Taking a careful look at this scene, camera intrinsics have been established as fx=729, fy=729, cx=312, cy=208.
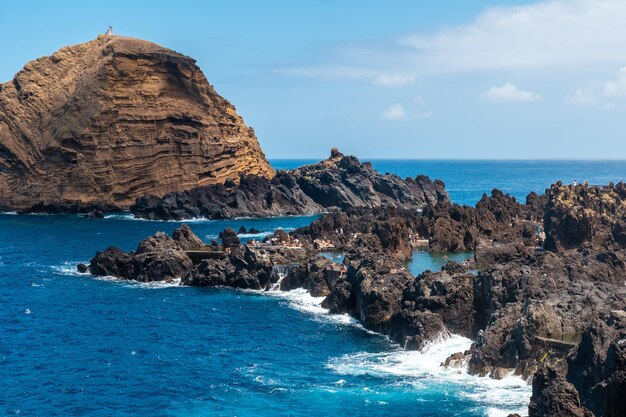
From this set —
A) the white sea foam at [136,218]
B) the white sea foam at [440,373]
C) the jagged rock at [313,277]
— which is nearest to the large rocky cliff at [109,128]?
the white sea foam at [136,218]

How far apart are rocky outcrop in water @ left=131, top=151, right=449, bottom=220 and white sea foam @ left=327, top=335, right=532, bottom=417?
264ft

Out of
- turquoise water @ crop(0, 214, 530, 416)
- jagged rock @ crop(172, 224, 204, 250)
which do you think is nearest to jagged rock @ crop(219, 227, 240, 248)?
jagged rock @ crop(172, 224, 204, 250)

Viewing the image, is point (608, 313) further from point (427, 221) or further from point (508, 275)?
point (427, 221)

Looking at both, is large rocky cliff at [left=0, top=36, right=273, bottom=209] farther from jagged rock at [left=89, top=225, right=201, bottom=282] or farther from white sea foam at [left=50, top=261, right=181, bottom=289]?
jagged rock at [left=89, top=225, right=201, bottom=282]

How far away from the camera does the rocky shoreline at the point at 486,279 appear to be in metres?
30.0

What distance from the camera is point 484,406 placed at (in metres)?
32.0

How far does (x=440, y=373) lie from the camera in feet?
123

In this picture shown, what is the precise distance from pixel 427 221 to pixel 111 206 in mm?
60136

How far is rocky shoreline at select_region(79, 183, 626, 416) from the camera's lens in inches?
1181

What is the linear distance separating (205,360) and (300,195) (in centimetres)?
9346

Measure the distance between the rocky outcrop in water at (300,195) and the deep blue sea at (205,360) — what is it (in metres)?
53.9

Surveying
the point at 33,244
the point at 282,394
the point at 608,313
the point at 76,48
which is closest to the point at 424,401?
the point at 282,394

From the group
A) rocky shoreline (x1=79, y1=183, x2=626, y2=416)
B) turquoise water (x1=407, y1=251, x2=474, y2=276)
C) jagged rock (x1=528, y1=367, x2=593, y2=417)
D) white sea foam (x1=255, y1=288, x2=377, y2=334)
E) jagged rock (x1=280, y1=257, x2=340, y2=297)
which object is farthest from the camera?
turquoise water (x1=407, y1=251, x2=474, y2=276)

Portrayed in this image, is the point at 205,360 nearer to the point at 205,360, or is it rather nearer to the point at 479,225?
the point at 205,360
